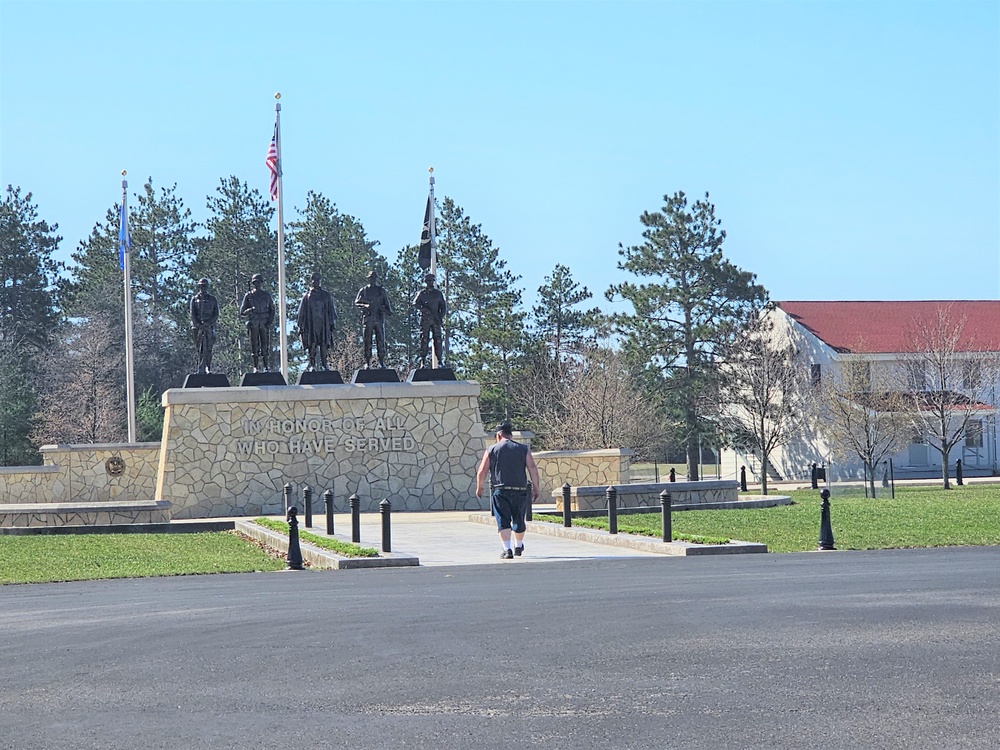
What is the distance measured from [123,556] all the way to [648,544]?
7.65m

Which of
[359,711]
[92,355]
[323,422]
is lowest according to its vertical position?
[359,711]

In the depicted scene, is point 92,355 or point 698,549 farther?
point 92,355

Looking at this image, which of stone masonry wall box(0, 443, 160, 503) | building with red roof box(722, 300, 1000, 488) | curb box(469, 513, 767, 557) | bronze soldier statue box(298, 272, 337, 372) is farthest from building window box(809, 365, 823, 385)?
curb box(469, 513, 767, 557)

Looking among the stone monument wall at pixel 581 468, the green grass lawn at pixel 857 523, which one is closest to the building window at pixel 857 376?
the stone monument wall at pixel 581 468

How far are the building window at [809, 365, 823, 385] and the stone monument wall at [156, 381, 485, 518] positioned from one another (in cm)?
2833

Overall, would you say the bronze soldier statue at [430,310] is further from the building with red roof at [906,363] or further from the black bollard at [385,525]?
the building with red roof at [906,363]

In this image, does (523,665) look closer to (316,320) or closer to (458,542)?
(458,542)

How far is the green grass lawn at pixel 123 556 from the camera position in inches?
695

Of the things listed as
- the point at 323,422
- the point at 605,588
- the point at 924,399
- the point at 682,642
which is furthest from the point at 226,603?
the point at 924,399

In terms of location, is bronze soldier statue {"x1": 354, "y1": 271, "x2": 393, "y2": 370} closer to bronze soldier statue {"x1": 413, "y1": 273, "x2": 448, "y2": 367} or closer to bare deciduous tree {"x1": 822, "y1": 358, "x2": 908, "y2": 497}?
bronze soldier statue {"x1": 413, "y1": 273, "x2": 448, "y2": 367}

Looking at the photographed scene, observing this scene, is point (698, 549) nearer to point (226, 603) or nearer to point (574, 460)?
point (226, 603)

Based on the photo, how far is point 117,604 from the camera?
13172mm

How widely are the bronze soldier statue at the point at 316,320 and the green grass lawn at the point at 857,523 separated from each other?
10359 mm

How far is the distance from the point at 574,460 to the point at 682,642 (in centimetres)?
2717
